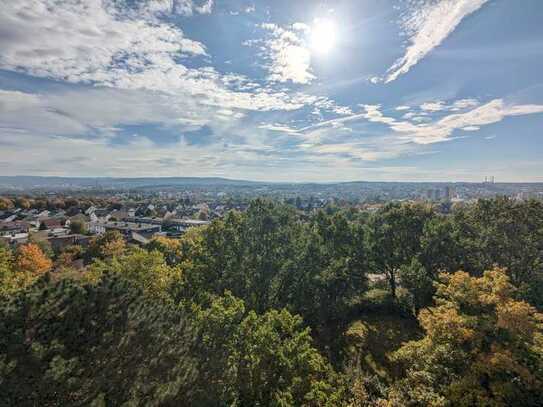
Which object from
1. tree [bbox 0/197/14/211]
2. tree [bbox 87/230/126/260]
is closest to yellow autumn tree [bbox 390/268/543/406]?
tree [bbox 87/230/126/260]

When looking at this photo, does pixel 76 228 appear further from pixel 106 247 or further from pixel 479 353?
pixel 479 353

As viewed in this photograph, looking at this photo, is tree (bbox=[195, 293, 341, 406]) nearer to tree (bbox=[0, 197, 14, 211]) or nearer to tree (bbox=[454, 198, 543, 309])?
tree (bbox=[454, 198, 543, 309])

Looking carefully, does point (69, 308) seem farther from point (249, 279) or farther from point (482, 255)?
point (482, 255)

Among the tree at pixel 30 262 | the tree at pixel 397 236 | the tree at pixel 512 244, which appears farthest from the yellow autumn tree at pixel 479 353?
the tree at pixel 30 262

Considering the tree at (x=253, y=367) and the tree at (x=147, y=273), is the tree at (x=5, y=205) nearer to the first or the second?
the tree at (x=147, y=273)

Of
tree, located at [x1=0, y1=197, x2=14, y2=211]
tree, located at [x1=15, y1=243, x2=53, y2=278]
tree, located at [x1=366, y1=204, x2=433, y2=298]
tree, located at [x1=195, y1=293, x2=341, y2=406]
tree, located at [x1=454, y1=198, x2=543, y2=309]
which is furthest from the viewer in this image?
tree, located at [x1=0, y1=197, x2=14, y2=211]

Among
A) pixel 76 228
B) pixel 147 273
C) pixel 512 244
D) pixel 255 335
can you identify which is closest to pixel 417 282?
pixel 512 244

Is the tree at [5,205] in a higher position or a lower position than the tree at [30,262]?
lower
